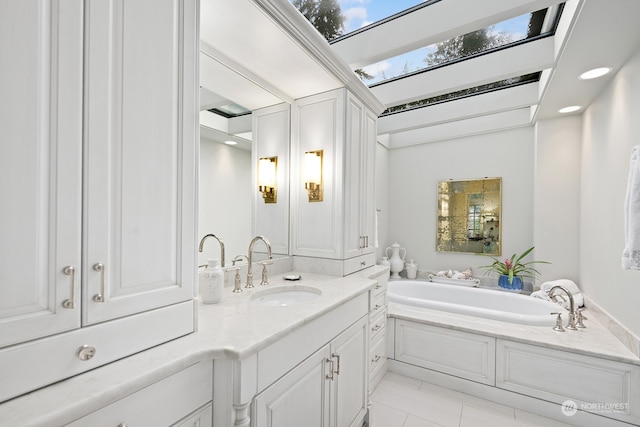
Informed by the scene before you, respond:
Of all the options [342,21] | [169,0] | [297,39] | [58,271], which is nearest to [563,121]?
[342,21]

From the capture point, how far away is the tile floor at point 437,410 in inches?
79.2

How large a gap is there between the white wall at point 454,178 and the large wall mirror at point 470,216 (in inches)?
2.8

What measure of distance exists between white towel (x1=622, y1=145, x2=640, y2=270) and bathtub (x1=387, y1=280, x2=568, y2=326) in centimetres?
120

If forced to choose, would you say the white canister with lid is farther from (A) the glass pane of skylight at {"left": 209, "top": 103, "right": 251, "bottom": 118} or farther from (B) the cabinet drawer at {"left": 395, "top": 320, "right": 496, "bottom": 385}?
(A) the glass pane of skylight at {"left": 209, "top": 103, "right": 251, "bottom": 118}

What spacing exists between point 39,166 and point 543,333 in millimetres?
3016

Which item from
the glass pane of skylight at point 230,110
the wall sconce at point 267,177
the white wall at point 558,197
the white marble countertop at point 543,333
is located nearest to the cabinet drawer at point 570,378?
the white marble countertop at point 543,333

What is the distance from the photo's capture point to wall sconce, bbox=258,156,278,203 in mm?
2195

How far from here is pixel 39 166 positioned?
2.29 feet

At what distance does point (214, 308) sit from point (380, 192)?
3.13m

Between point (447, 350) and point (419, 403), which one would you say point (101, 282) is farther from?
point (447, 350)

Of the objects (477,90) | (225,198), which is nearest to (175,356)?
(225,198)

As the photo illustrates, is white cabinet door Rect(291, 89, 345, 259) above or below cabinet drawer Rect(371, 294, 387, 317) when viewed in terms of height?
above

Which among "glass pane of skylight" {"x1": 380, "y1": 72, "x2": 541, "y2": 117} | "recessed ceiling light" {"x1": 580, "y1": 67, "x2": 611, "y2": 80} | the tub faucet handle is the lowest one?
the tub faucet handle

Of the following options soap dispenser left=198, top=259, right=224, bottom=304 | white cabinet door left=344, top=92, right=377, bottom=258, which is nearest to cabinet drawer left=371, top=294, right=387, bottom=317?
white cabinet door left=344, top=92, right=377, bottom=258
